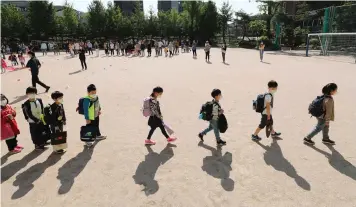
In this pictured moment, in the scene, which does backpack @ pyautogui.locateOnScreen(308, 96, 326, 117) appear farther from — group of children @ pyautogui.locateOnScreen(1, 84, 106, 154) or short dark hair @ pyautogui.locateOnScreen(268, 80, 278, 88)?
group of children @ pyautogui.locateOnScreen(1, 84, 106, 154)

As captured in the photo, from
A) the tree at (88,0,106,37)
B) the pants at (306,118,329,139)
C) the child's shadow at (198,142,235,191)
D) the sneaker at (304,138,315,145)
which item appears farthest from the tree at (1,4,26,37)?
the pants at (306,118,329,139)

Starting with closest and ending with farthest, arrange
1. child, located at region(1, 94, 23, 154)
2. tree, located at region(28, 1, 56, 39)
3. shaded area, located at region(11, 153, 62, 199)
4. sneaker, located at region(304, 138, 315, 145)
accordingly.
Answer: shaded area, located at region(11, 153, 62, 199)
child, located at region(1, 94, 23, 154)
sneaker, located at region(304, 138, 315, 145)
tree, located at region(28, 1, 56, 39)

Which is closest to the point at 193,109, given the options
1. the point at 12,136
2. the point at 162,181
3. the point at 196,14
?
the point at 162,181

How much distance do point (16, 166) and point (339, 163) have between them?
5.83 m

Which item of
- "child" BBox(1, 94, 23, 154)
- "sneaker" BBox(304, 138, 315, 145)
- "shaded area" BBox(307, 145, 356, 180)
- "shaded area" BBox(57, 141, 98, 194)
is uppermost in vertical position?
"child" BBox(1, 94, 23, 154)

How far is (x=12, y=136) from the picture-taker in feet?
16.8

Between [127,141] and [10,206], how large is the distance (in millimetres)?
2569

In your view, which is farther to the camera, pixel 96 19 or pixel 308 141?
pixel 96 19

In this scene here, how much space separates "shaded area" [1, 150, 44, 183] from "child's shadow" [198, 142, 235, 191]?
3.26 metres

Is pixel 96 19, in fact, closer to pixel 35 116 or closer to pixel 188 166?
pixel 35 116

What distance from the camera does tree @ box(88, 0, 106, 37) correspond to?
150ft

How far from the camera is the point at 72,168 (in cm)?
474

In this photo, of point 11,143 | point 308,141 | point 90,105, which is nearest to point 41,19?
point 11,143

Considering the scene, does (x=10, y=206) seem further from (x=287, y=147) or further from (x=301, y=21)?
(x=301, y=21)
